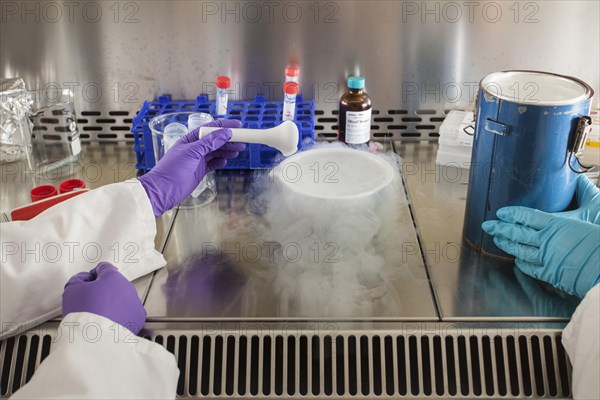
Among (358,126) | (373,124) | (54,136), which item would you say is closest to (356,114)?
(358,126)

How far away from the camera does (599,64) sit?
1896 millimetres

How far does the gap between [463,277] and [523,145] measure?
1.02 feet

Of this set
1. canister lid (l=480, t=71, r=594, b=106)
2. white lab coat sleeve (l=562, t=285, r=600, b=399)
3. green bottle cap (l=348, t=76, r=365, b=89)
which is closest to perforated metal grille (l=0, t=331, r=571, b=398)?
white lab coat sleeve (l=562, t=285, r=600, b=399)

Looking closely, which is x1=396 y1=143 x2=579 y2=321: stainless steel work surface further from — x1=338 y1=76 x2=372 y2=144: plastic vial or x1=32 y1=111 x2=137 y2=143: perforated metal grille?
x1=32 y1=111 x2=137 y2=143: perforated metal grille

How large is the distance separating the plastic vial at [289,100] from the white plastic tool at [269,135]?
0.20 metres

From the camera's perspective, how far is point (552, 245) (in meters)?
1.27

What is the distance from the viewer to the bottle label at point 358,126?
6.02ft

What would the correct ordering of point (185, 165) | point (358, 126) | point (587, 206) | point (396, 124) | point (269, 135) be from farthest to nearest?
point (396, 124), point (358, 126), point (269, 135), point (185, 165), point (587, 206)

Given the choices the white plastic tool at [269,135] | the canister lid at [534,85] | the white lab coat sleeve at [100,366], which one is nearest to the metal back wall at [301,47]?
the white plastic tool at [269,135]

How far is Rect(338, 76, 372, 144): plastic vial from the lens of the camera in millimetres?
1835

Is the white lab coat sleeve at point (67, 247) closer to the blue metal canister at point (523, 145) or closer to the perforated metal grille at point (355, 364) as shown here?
the perforated metal grille at point (355, 364)

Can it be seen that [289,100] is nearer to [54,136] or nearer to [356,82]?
[356,82]

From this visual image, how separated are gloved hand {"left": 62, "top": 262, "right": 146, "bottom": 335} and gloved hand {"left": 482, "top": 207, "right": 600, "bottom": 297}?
2.49 ft

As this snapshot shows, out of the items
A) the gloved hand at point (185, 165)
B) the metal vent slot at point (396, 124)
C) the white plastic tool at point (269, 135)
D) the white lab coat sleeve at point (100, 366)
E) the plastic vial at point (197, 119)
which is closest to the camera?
the white lab coat sleeve at point (100, 366)
